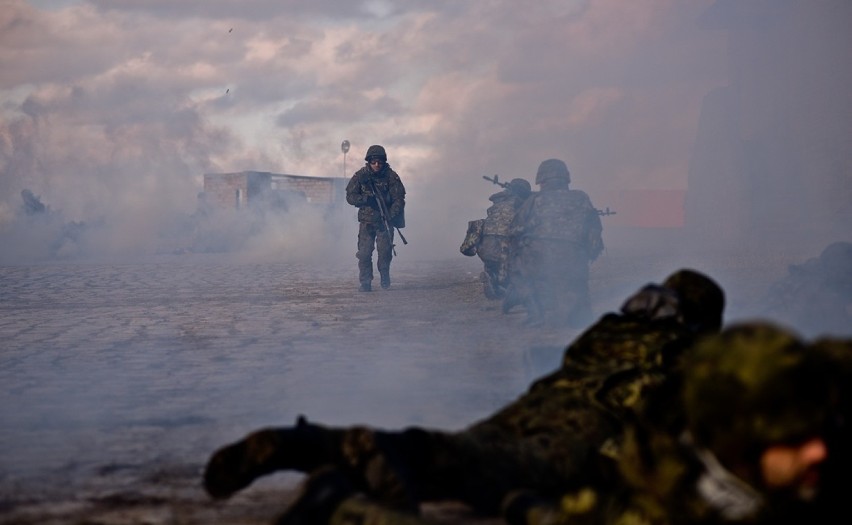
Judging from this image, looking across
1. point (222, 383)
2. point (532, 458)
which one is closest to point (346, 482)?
point (532, 458)

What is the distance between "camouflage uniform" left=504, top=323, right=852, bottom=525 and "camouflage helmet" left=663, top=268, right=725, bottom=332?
1.11 metres

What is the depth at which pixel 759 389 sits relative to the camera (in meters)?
1.67

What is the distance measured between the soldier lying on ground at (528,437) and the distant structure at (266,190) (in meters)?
36.7

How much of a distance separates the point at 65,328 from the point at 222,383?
4308 mm

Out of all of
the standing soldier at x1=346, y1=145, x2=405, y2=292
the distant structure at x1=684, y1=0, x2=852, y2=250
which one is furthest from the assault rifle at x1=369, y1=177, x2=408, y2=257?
the distant structure at x1=684, y1=0, x2=852, y2=250

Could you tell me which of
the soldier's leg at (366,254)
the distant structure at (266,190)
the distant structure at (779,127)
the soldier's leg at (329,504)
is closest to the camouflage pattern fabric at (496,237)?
the soldier's leg at (366,254)

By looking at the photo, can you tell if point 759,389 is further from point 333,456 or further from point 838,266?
point 838,266

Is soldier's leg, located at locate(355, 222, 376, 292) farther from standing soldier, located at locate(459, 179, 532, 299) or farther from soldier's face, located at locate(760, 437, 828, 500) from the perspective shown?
soldier's face, located at locate(760, 437, 828, 500)

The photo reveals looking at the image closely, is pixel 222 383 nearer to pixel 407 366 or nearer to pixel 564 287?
pixel 407 366

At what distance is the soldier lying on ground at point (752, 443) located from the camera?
1679mm

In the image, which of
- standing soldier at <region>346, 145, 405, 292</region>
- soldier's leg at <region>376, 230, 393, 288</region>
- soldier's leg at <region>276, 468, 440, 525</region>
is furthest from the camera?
soldier's leg at <region>376, 230, 393, 288</region>

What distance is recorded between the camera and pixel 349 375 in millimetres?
6516

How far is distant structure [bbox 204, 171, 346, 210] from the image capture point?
40.7 m

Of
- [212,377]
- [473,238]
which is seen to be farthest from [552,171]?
[212,377]
